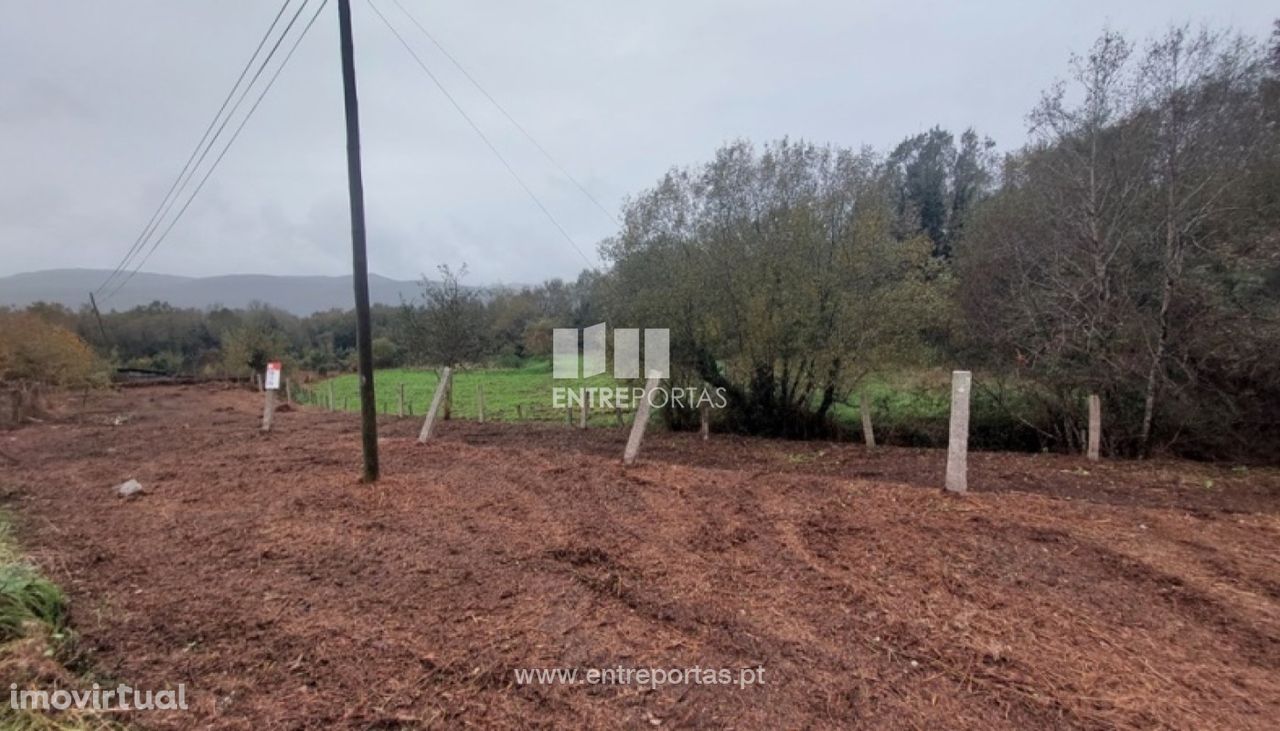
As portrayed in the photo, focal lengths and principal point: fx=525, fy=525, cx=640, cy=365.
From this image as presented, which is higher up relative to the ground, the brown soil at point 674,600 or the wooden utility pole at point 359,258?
the wooden utility pole at point 359,258

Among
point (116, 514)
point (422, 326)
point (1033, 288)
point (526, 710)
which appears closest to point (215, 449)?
point (116, 514)

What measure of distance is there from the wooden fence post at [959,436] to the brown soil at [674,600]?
205mm

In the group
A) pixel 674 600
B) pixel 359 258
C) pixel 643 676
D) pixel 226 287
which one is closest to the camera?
pixel 643 676

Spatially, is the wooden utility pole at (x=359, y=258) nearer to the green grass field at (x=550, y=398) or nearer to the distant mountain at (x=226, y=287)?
the green grass field at (x=550, y=398)

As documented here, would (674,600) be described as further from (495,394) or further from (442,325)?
(495,394)

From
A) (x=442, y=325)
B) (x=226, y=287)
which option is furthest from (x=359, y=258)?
(x=226, y=287)

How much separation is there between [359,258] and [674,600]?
479 cm

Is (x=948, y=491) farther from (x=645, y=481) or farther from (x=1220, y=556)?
Answer: (x=645, y=481)

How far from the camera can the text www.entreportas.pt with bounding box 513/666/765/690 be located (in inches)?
86.6

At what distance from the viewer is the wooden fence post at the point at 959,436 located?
4.45 metres

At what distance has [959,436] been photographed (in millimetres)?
4469

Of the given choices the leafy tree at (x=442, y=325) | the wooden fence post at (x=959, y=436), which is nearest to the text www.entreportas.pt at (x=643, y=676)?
the wooden fence post at (x=959, y=436)

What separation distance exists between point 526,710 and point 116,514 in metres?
4.91

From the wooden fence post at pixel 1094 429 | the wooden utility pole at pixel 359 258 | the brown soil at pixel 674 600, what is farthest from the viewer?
the wooden fence post at pixel 1094 429
